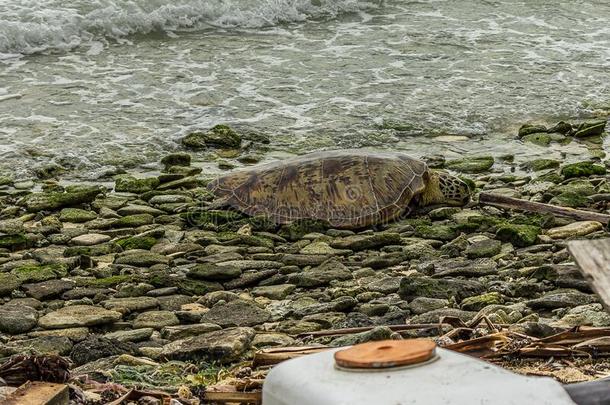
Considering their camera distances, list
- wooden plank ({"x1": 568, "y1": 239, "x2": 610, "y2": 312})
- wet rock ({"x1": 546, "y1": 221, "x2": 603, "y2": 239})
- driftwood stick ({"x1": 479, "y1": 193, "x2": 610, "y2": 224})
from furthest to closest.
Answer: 1. wet rock ({"x1": 546, "y1": 221, "x2": 603, "y2": 239})
2. driftwood stick ({"x1": 479, "y1": 193, "x2": 610, "y2": 224})
3. wooden plank ({"x1": 568, "y1": 239, "x2": 610, "y2": 312})

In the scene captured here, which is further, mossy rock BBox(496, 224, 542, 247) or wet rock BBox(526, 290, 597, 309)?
mossy rock BBox(496, 224, 542, 247)

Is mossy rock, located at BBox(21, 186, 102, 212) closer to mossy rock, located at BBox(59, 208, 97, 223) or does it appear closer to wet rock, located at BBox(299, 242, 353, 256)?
mossy rock, located at BBox(59, 208, 97, 223)

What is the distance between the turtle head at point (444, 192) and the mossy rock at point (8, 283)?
10.6 feet

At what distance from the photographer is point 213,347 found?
471 cm

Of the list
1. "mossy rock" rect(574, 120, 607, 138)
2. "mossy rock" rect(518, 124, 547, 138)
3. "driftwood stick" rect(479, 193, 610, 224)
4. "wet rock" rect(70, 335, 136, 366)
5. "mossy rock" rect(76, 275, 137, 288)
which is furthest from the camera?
"mossy rock" rect(518, 124, 547, 138)

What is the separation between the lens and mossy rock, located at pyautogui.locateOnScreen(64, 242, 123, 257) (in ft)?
23.8

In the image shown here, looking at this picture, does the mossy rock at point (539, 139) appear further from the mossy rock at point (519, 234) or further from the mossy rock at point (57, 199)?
the mossy rock at point (57, 199)

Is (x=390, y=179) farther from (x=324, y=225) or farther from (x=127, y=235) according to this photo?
(x=127, y=235)

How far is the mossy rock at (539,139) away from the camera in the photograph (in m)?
10.5

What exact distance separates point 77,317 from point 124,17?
33.8 feet

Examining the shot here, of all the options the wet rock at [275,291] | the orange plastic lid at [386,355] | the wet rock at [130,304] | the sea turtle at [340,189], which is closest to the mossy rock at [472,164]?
the sea turtle at [340,189]

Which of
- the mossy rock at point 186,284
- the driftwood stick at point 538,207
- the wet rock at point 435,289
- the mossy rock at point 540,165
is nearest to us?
the wet rock at point 435,289

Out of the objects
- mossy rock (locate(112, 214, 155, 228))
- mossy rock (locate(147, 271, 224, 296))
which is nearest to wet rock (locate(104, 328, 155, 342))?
mossy rock (locate(147, 271, 224, 296))

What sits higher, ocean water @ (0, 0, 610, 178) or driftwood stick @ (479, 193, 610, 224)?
driftwood stick @ (479, 193, 610, 224)
